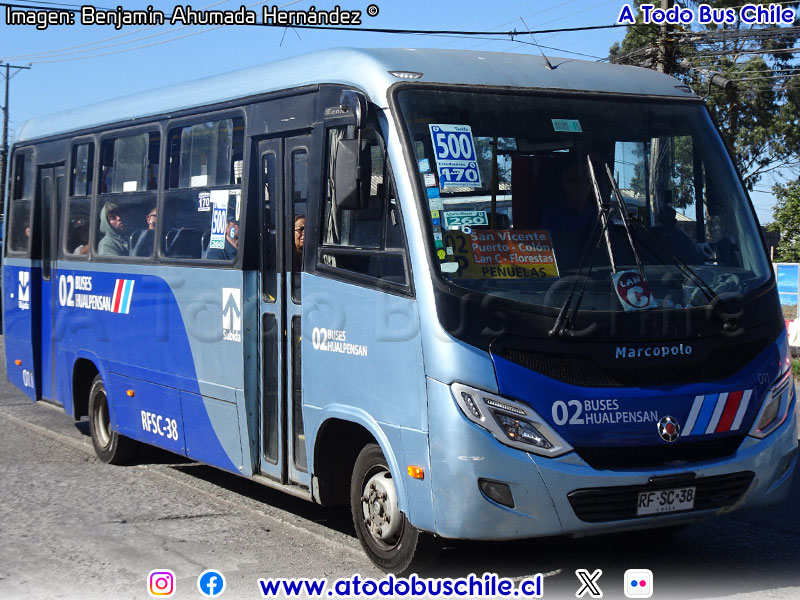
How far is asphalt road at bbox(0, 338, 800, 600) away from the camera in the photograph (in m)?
6.09

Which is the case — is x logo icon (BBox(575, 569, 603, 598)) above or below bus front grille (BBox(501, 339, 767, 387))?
below

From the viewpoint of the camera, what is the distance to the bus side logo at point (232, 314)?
25.0 ft

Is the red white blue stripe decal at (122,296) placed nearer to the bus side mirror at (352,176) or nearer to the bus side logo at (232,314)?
the bus side logo at (232,314)

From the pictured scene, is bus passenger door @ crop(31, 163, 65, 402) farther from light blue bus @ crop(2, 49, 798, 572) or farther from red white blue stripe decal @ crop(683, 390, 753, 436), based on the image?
red white blue stripe decal @ crop(683, 390, 753, 436)

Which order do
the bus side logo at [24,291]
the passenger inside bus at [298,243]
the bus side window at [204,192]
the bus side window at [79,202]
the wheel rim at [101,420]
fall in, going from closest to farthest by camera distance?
the passenger inside bus at [298,243] → the bus side window at [204,192] → the wheel rim at [101,420] → the bus side window at [79,202] → the bus side logo at [24,291]

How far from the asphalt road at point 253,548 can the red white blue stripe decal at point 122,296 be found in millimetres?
1511

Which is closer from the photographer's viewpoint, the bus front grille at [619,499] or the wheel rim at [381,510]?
the bus front grille at [619,499]

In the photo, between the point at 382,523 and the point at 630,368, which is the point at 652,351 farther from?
the point at 382,523

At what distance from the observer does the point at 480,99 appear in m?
6.16

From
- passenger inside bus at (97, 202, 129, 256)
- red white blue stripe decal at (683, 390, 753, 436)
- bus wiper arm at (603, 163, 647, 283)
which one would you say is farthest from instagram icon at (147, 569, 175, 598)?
passenger inside bus at (97, 202, 129, 256)

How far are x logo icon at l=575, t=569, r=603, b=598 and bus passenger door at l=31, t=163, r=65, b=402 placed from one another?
654cm

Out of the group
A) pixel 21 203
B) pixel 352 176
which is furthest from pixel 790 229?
pixel 352 176

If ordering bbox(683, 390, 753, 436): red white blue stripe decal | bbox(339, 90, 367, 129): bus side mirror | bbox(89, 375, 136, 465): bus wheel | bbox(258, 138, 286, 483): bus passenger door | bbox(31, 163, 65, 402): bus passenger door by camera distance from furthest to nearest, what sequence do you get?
bbox(31, 163, 65, 402): bus passenger door
bbox(89, 375, 136, 465): bus wheel
bbox(258, 138, 286, 483): bus passenger door
bbox(339, 90, 367, 129): bus side mirror
bbox(683, 390, 753, 436): red white blue stripe decal

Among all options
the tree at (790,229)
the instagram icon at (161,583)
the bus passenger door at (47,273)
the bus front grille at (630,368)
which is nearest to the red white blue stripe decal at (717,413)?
the bus front grille at (630,368)
